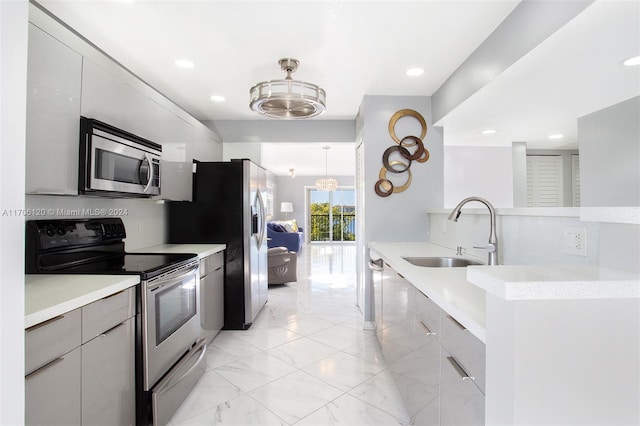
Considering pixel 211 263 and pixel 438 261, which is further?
pixel 211 263

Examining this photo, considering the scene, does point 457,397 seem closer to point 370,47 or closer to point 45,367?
point 45,367

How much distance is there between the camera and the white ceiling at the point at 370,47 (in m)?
1.84

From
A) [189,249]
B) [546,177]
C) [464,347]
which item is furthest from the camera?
[546,177]

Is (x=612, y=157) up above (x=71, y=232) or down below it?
above

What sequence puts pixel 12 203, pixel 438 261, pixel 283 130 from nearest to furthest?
pixel 12 203 < pixel 438 261 < pixel 283 130

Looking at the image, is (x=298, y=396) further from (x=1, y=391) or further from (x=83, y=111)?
(x=83, y=111)

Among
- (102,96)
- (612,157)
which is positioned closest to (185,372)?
(102,96)

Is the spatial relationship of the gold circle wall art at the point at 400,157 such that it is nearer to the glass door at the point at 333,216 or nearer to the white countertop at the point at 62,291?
the white countertop at the point at 62,291

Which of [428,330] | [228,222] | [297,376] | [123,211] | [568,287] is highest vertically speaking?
[123,211]

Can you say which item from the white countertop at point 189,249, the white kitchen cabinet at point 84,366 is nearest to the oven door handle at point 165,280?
the white kitchen cabinet at point 84,366

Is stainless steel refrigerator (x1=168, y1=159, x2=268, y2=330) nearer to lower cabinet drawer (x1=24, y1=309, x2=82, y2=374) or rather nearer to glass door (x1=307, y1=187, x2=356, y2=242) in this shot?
lower cabinet drawer (x1=24, y1=309, x2=82, y2=374)

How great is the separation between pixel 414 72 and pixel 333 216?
9.02m

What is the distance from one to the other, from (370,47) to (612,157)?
6.63 feet

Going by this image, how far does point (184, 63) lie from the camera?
266 centimetres
